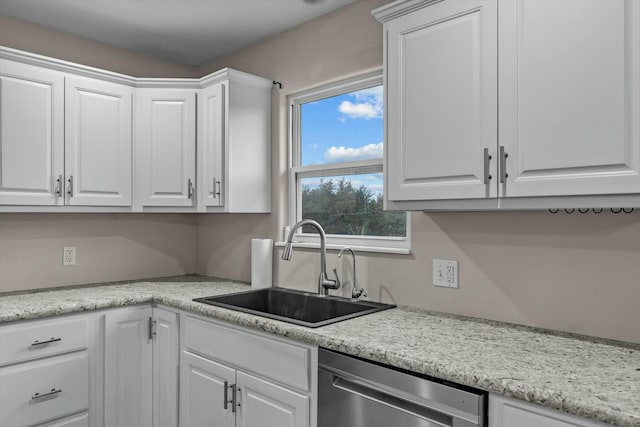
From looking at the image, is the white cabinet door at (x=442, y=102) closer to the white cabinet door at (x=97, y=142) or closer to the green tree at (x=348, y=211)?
the green tree at (x=348, y=211)

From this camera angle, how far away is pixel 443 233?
2.07 metres

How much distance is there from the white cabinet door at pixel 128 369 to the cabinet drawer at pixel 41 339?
0.46 feet

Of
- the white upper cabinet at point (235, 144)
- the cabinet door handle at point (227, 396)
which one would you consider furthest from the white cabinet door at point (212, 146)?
the cabinet door handle at point (227, 396)

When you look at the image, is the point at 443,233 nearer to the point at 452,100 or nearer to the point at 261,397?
the point at 452,100

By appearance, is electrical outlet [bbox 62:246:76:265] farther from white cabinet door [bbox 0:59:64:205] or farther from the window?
the window

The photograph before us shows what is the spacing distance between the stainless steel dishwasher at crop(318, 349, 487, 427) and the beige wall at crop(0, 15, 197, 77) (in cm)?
242

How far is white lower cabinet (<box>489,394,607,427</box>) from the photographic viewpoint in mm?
1127

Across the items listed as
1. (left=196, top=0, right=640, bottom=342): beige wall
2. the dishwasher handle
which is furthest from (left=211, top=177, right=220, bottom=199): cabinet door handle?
the dishwasher handle

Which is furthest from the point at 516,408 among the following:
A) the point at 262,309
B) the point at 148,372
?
the point at 148,372

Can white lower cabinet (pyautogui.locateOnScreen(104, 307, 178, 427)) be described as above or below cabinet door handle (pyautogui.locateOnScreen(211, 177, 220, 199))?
below

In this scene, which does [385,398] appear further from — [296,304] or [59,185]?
[59,185]

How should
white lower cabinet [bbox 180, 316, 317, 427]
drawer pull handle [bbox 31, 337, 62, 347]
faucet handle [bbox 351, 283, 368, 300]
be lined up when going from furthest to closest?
faucet handle [bbox 351, 283, 368, 300], drawer pull handle [bbox 31, 337, 62, 347], white lower cabinet [bbox 180, 316, 317, 427]

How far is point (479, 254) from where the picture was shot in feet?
6.41

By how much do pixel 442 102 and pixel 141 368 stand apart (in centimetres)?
205
